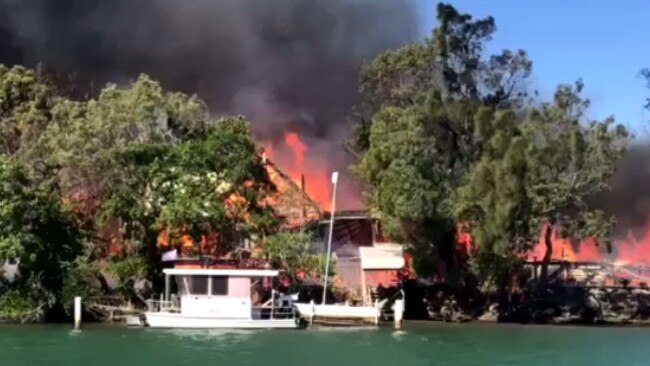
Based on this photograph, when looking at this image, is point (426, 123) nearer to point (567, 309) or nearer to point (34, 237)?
point (567, 309)

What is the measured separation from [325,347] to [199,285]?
46.3 feet

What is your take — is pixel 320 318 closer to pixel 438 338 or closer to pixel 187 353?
pixel 438 338

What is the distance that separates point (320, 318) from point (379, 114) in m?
17.5

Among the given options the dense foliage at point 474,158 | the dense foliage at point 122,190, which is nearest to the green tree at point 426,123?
the dense foliage at point 474,158

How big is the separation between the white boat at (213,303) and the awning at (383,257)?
41.1 feet

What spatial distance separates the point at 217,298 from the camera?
223ft

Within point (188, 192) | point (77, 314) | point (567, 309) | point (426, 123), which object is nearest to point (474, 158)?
point (426, 123)

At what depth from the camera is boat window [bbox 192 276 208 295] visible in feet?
222

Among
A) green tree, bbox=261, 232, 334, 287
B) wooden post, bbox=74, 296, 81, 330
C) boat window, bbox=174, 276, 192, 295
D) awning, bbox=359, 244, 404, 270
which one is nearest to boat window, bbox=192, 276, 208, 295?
boat window, bbox=174, 276, 192, 295

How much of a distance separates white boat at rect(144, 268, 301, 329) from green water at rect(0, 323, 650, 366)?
1.62 meters

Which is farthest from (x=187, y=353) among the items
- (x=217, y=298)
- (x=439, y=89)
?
(x=439, y=89)

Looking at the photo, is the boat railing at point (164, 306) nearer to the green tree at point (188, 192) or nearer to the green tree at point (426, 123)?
the green tree at point (188, 192)

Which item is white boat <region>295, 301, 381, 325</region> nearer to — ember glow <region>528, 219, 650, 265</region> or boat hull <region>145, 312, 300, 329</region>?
boat hull <region>145, 312, 300, 329</region>

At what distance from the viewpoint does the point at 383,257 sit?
80.1 m
